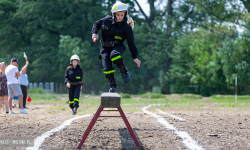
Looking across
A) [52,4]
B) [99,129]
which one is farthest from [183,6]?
[99,129]

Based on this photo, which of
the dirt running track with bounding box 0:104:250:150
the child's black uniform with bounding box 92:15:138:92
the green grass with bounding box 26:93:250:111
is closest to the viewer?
the dirt running track with bounding box 0:104:250:150

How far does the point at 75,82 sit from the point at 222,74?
19.6m

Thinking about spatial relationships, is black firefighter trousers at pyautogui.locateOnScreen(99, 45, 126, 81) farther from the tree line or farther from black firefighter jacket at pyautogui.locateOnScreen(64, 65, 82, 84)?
the tree line

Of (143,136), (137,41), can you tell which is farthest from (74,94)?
(137,41)

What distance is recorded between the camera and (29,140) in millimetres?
4730

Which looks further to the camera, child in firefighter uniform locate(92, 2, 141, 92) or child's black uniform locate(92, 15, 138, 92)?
child's black uniform locate(92, 15, 138, 92)

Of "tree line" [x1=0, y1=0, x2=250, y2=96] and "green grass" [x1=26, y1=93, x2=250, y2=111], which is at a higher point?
"tree line" [x1=0, y1=0, x2=250, y2=96]

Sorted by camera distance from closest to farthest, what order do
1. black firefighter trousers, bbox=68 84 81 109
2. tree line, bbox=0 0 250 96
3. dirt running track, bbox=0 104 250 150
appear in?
dirt running track, bbox=0 104 250 150 < black firefighter trousers, bbox=68 84 81 109 < tree line, bbox=0 0 250 96

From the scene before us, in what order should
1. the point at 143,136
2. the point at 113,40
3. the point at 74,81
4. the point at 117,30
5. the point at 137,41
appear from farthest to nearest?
the point at 137,41, the point at 74,81, the point at 113,40, the point at 117,30, the point at 143,136

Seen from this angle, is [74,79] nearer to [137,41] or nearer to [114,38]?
[114,38]

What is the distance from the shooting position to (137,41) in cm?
3991

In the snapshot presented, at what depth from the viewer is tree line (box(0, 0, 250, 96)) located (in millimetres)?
28953

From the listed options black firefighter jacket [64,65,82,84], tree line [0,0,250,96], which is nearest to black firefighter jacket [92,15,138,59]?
black firefighter jacket [64,65,82,84]

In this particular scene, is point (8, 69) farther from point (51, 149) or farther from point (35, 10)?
point (35, 10)
